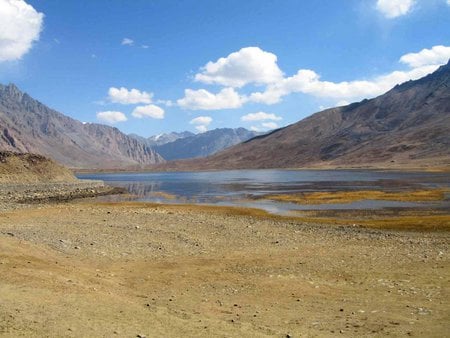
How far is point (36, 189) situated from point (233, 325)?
88.7 m

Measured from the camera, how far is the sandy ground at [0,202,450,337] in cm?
1384

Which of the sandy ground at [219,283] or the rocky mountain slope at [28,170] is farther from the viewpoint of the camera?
the rocky mountain slope at [28,170]

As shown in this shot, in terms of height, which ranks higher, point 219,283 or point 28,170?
point 28,170

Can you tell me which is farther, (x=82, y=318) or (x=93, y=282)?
(x=93, y=282)

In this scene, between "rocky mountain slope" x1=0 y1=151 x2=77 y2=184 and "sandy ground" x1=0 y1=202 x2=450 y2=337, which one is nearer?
"sandy ground" x1=0 y1=202 x2=450 y2=337

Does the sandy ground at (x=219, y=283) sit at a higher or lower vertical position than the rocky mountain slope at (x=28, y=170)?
lower

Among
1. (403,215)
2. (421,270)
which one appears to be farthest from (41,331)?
(403,215)

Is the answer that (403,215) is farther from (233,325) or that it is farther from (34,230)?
(233,325)

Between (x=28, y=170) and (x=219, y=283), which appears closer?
(x=219, y=283)

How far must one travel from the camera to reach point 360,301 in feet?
57.6

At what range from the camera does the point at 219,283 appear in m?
20.7

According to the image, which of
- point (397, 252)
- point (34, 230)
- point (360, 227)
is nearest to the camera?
point (397, 252)

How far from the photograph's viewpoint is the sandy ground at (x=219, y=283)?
13844 mm

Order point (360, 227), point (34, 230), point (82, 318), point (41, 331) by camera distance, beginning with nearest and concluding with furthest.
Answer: point (41, 331)
point (82, 318)
point (34, 230)
point (360, 227)
